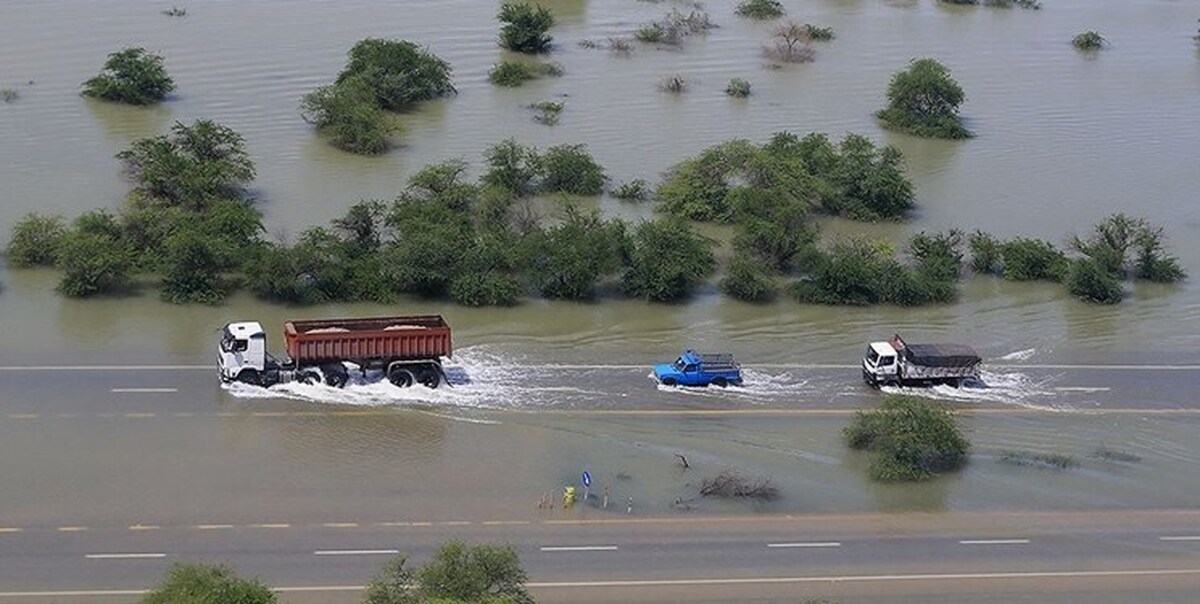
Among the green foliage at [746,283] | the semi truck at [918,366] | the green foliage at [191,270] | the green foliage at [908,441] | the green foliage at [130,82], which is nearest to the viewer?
the green foliage at [908,441]

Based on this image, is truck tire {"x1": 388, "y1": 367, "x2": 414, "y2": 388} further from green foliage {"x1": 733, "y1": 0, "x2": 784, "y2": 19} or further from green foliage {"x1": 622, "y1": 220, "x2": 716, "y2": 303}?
green foliage {"x1": 733, "y1": 0, "x2": 784, "y2": 19}

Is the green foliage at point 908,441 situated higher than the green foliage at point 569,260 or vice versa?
the green foliage at point 569,260

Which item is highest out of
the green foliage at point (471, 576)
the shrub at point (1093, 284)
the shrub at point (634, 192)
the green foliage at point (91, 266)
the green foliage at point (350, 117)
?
the green foliage at point (350, 117)

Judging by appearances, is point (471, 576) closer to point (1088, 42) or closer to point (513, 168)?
point (513, 168)

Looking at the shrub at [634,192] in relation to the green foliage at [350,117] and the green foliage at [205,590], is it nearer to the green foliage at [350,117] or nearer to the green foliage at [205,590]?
the green foliage at [350,117]

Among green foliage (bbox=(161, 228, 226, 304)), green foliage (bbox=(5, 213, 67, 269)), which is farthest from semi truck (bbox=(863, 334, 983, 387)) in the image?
green foliage (bbox=(5, 213, 67, 269))

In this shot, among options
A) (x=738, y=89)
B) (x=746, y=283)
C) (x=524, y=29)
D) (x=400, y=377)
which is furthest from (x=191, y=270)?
(x=524, y=29)

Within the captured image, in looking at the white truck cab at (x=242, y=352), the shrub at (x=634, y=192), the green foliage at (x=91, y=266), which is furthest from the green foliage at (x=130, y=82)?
the white truck cab at (x=242, y=352)
